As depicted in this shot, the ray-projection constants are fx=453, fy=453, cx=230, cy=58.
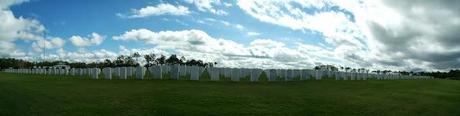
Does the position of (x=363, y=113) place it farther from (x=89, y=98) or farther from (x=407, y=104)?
(x=89, y=98)

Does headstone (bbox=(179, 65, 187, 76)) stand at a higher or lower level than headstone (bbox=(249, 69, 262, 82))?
higher

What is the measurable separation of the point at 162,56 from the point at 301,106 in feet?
340

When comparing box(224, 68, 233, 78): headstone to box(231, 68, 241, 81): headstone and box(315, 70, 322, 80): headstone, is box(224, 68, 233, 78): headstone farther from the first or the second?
box(315, 70, 322, 80): headstone

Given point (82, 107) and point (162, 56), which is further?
point (162, 56)

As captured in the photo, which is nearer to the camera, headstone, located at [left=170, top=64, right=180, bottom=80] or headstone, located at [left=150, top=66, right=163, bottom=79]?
headstone, located at [left=170, top=64, right=180, bottom=80]

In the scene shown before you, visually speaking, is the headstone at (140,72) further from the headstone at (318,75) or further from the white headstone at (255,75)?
the headstone at (318,75)

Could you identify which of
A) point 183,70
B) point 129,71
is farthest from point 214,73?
point 129,71

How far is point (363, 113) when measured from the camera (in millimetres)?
13508

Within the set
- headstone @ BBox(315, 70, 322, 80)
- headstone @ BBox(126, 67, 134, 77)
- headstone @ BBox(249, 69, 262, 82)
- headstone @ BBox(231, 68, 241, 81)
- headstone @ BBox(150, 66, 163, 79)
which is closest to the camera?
headstone @ BBox(249, 69, 262, 82)

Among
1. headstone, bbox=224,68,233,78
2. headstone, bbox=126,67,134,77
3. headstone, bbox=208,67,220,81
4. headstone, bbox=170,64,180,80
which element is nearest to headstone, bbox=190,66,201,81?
headstone, bbox=208,67,220,81

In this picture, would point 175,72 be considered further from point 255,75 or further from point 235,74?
point 255,75

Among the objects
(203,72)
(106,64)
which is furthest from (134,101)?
(106,64)

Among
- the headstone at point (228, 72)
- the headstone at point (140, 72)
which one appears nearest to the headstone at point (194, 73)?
the headstone at point (228, 72)

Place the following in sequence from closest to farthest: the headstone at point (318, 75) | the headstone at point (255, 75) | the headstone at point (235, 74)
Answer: the headstone at point (255, 75) → the headstone at point (235, 74) → the headstone at point (318, 75)
